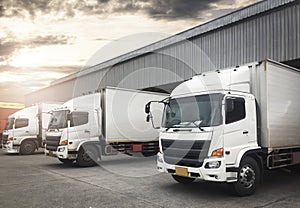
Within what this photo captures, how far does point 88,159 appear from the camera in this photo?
11984 mm

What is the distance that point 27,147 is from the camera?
1739 centimetres

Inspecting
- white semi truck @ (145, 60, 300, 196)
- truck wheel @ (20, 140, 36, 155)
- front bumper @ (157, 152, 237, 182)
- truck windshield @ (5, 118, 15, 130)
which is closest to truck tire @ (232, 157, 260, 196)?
white semi truck @ (145, 60, 300, 196)

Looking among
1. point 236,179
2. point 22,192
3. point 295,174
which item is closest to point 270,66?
point 236,179

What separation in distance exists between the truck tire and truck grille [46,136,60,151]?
24.0 feet

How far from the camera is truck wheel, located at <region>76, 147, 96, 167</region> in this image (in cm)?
1179

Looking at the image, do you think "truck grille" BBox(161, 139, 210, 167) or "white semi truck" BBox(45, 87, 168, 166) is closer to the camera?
"truck grille" BBox(161, 139, 210, 167)

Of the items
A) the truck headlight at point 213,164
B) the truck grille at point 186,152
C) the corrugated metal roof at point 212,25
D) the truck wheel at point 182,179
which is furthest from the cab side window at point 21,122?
the truck headlight at point 213,164

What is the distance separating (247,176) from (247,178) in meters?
0.04

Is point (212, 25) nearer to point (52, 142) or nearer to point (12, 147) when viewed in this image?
point (52, 142)

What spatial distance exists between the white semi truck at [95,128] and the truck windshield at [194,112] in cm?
497

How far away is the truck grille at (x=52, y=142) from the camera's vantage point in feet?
38.9

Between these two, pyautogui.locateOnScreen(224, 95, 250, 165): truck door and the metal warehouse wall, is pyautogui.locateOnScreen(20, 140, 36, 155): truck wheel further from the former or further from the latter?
pyautogui.locateOnScreen(224, 95, 250, 165): truck door

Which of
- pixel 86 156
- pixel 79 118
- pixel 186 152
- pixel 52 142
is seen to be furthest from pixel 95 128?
pixel 186 152

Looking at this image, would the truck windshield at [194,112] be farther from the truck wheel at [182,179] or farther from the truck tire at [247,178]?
the truck wheel at [182,179]
